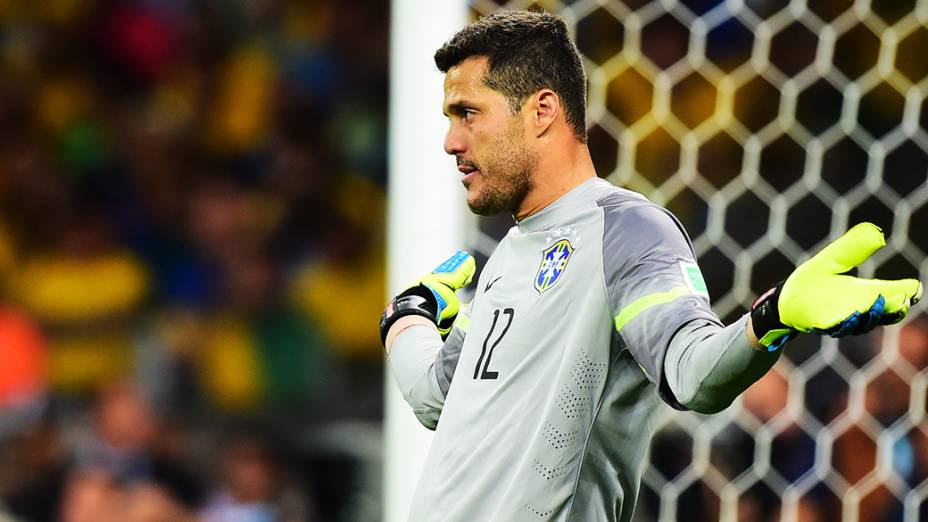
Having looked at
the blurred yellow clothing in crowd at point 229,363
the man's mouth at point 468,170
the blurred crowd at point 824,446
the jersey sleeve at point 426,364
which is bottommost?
the blurred crowd at point 824,446

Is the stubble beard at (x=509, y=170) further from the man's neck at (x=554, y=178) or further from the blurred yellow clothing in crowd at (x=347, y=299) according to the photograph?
the blurred yellow clothing in crowd at (x=347, y=299)

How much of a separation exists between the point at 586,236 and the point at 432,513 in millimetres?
294

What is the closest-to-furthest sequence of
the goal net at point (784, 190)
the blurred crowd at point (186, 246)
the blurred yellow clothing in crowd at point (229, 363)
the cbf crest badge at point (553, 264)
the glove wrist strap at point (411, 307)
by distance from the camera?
the cbf crest badge at point (553, 264)
the glove wrist strap at point (411, 307)
the goal net at point (784, 190)
the blurred crowd at point (186, 246)
the blurred yellow clothing in crowd at point (229, 363)

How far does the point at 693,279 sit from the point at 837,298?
185mm

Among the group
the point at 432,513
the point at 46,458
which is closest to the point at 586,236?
the point at 432,513

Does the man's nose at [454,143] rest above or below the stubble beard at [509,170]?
above

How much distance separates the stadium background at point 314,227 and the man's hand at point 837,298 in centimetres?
109

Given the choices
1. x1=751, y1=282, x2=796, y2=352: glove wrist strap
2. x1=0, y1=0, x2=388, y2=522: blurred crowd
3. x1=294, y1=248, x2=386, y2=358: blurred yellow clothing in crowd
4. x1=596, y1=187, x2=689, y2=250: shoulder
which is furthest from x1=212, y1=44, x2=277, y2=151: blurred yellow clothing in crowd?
x1=751, y1=282, x2=796, y2=352: glove wrist strap

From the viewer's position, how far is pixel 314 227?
2781 millimetres

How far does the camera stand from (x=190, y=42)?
113 inches

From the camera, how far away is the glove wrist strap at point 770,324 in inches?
31.4

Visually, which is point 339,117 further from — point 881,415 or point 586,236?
point 586,236

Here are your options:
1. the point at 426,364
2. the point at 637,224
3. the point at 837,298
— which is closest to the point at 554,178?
the point at 637,224

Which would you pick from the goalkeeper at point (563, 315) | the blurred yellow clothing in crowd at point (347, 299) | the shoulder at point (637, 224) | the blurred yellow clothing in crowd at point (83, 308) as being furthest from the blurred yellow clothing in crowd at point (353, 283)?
the shoulder at point (637, 224)
